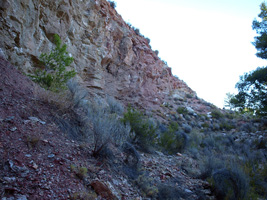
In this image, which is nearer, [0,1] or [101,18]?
[0,1]

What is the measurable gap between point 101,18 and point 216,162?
36.9 feet

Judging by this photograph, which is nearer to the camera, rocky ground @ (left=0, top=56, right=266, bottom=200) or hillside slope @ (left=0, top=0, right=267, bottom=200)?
rocky ground @ (left=0, top=56, right=266, bottom=200)

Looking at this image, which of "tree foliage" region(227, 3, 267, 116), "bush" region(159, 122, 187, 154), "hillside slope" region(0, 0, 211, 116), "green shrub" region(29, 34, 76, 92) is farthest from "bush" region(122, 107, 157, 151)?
"tree foliage" region(227, 3, 267, 116)

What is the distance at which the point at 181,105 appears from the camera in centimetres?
1734

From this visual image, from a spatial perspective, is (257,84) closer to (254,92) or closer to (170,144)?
(254,92)

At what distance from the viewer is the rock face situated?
607 cm

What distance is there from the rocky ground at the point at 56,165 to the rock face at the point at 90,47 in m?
1.91

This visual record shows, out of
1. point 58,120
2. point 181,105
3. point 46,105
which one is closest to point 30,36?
point 46,105

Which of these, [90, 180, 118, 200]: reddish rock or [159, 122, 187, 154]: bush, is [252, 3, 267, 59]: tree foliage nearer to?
[159, 122, 187, 154]: bush

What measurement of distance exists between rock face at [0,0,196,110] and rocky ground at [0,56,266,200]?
191 centimetres

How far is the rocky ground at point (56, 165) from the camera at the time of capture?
84.5 inches

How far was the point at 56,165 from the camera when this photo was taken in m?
2.57

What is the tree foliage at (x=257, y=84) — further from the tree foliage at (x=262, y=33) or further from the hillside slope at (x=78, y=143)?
the hillside slope at (x=78, y=143)

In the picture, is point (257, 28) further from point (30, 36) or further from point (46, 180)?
point (46, 180)
